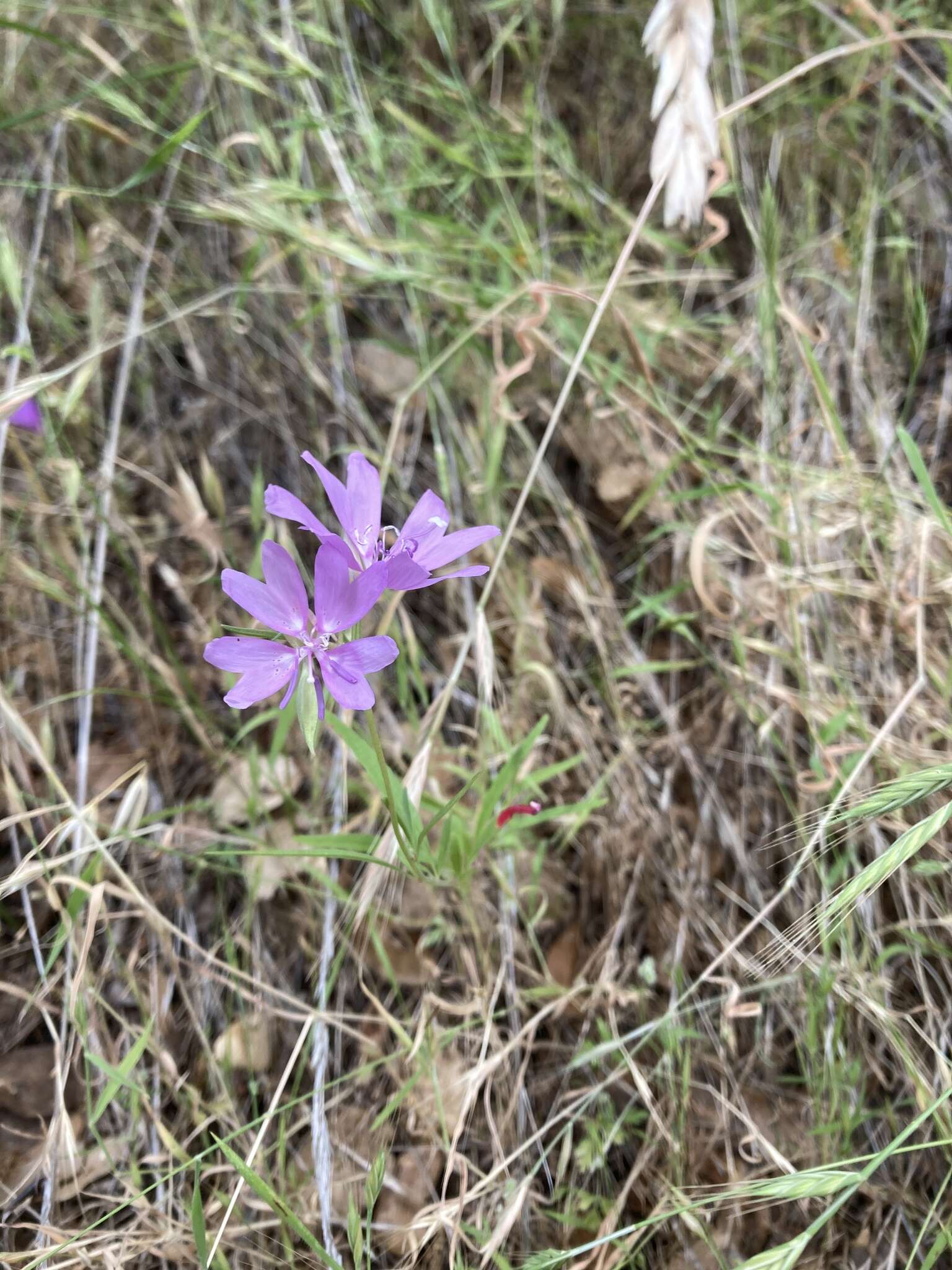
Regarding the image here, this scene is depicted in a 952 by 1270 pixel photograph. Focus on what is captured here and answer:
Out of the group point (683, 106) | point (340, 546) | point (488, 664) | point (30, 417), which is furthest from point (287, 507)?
point (30, 417)

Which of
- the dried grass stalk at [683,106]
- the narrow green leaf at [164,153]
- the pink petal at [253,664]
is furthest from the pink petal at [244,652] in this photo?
the narrow green leaf at [164,153]

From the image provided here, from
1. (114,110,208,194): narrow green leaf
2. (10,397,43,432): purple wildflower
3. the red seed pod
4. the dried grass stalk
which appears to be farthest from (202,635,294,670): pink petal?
(10,397,43,432): purple wildflower

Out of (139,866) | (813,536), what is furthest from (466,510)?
(139,866)

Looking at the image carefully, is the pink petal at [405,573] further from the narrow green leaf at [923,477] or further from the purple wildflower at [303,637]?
the narrow green leaf at [923,477]

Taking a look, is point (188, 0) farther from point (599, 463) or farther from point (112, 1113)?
point (112, 1113)

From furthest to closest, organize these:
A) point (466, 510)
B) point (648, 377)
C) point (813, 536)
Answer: point (466, 510) → point (813, 536) → point (648, 377)

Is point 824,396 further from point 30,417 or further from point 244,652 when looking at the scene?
point 30,417
